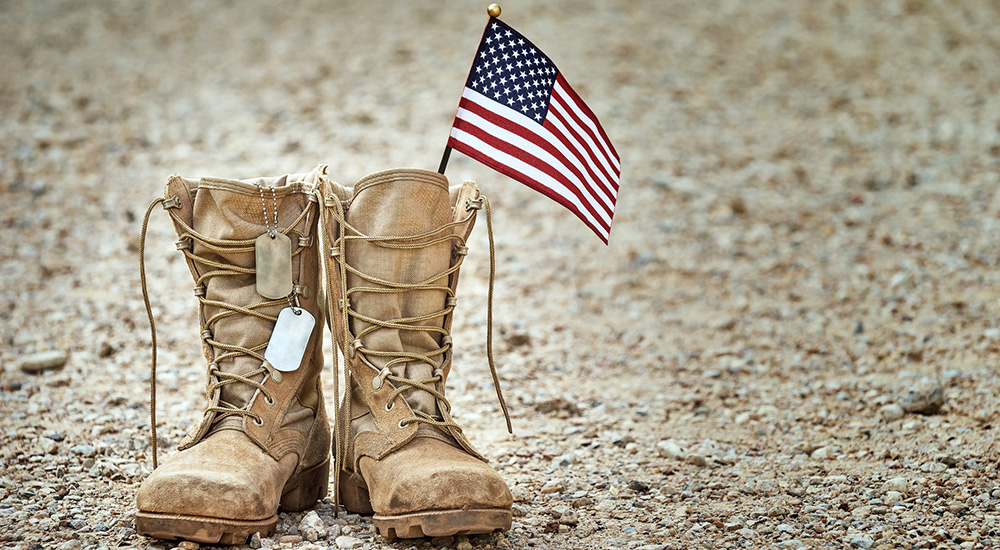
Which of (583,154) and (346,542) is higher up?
(583,154)

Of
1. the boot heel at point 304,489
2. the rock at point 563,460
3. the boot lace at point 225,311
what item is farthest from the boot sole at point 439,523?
the rock at point 563,460

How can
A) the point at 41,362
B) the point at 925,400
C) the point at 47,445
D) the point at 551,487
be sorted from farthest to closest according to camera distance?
the point at 41,362 < the point at 925,400 < the point at 47,445 < the point at 551,487

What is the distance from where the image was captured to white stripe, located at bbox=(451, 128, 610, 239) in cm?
234

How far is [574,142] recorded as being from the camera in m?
2.53

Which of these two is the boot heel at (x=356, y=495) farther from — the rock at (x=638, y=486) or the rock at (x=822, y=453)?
the rock at (x=822, y=453)

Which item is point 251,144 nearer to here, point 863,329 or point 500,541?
point 863,329

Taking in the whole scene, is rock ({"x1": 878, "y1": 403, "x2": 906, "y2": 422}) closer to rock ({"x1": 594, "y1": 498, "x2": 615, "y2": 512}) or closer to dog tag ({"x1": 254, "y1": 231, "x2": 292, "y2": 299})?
rock ({"x1": 594, "y1": 498, "x2": 615, "y2": 512})

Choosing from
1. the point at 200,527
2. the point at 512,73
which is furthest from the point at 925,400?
the point at 200,527

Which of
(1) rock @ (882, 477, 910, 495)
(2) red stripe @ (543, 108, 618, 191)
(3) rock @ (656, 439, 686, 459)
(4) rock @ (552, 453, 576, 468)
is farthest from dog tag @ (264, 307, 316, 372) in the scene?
(1) rock @ (882, 477, 910, 495)

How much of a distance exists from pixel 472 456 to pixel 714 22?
7.12m

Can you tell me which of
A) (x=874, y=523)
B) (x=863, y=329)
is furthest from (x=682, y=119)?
(x=874, y=523)

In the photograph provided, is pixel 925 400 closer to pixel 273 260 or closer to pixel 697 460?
pixel 697 460

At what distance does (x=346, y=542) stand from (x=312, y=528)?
0.11m

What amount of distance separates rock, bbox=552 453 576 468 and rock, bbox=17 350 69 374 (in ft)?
6.98
